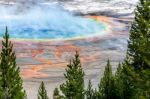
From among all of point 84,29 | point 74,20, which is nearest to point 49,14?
point 74,20

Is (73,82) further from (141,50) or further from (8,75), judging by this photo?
(141,50)

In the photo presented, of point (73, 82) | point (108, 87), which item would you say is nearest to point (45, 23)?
point (108, 87)

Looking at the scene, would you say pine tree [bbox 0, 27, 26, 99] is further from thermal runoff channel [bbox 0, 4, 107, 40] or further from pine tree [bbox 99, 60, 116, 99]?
thermal runoff channel [bbox 0, 4, 107, 40]

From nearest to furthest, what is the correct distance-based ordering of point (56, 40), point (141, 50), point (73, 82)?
point (141, 50), point (73, 82), point (56, 40)

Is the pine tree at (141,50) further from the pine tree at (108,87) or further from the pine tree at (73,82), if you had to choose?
the pine tree at (108,87)

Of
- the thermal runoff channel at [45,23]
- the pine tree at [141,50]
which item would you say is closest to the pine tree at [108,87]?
the pine tree at [141,50]

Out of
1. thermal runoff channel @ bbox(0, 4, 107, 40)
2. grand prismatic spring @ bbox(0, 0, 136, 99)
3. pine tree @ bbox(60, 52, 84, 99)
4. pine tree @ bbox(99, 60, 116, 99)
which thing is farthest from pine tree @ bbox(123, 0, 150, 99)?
thermal runoff channel @ bbox(0, 4, 107, 40)
